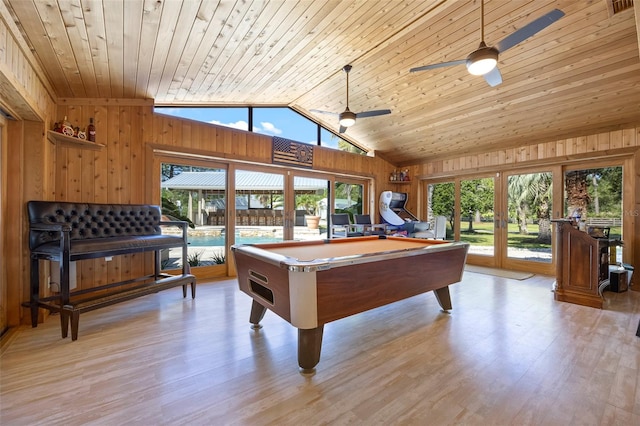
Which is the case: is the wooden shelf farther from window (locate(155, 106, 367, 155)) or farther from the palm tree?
the palm tree

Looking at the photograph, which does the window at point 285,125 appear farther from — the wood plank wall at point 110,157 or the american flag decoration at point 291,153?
the wood plank wall at point 110,157

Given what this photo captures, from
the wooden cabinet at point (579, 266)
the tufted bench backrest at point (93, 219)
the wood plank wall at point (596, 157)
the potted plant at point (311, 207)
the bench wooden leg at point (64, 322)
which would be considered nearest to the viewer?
the bench wooden leg at point (64, 322)

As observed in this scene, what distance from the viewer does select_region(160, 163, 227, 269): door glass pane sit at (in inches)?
171

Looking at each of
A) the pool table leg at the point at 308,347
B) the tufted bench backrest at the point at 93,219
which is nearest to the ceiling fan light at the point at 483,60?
the pool table leg at the point at 308,347

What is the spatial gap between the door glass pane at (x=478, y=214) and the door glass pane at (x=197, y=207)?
5113 mm

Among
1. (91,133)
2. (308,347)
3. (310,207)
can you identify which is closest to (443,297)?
(308,347)

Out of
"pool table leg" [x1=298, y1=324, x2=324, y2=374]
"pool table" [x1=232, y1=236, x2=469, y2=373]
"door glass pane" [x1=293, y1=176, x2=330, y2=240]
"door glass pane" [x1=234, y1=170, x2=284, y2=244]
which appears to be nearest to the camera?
"pool table" [x1=232, y1=236, x2=469, y2=373]

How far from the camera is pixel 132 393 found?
167cm

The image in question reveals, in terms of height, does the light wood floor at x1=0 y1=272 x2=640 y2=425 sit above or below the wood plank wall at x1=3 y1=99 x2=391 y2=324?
below

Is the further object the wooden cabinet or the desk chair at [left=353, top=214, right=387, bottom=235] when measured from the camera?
the desk chair at [left=353, top=214, right=387, bottom=235]

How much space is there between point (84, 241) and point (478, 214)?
6.64 meters

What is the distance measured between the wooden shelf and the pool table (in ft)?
8.23

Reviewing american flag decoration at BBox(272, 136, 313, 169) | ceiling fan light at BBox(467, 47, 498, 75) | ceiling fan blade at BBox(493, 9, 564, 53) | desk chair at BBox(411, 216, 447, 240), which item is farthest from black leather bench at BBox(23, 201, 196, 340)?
desk chair at BBox(411, 216, 447, 240)

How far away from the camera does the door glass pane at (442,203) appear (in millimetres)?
6422
